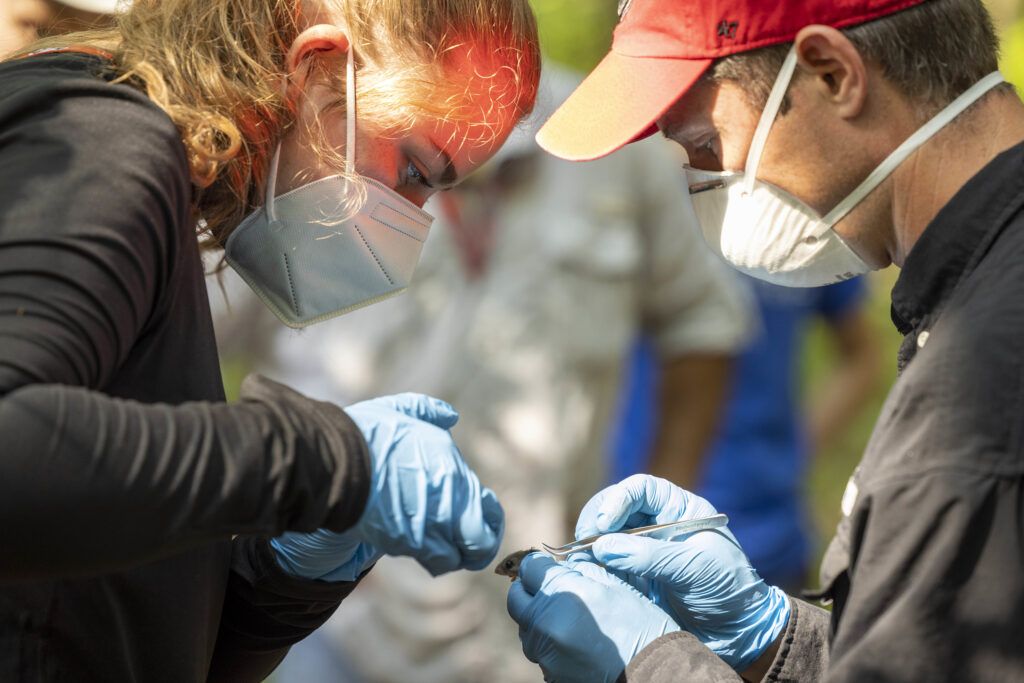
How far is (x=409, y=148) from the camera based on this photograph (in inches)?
83.5

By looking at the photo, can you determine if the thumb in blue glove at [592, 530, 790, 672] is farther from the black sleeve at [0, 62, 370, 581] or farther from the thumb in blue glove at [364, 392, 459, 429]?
the black sleeve at [0, 62, 370, 581]

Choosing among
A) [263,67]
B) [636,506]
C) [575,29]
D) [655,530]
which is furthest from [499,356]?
[575,29]

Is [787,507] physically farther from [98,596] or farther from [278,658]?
[98,596]

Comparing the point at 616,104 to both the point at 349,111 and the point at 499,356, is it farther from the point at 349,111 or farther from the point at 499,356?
the point at 499,356

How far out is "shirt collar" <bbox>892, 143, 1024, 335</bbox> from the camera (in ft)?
5.51

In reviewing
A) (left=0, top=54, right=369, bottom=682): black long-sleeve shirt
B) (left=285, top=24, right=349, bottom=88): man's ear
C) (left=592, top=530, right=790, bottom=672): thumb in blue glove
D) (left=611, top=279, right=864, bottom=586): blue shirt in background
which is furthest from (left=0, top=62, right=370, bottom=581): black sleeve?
(left=611, top=279, right=864, bottom=586): blue shirt in background

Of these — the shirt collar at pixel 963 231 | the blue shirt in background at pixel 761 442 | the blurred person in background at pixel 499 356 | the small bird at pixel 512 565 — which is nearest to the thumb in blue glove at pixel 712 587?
the small bird at pixel 512 565

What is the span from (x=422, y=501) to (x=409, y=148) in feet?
2.42

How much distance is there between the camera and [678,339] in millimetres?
4273

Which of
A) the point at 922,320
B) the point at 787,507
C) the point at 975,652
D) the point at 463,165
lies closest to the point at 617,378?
the point at 787,507

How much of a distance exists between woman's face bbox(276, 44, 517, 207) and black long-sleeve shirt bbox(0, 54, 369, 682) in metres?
0.32

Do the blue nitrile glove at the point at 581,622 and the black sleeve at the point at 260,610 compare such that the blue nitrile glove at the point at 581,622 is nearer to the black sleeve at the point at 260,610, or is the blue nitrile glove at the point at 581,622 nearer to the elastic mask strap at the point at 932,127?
the black sleeve at the point at 260,610

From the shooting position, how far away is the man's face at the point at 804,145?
6.14ft

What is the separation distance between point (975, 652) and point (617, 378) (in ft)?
8.77
